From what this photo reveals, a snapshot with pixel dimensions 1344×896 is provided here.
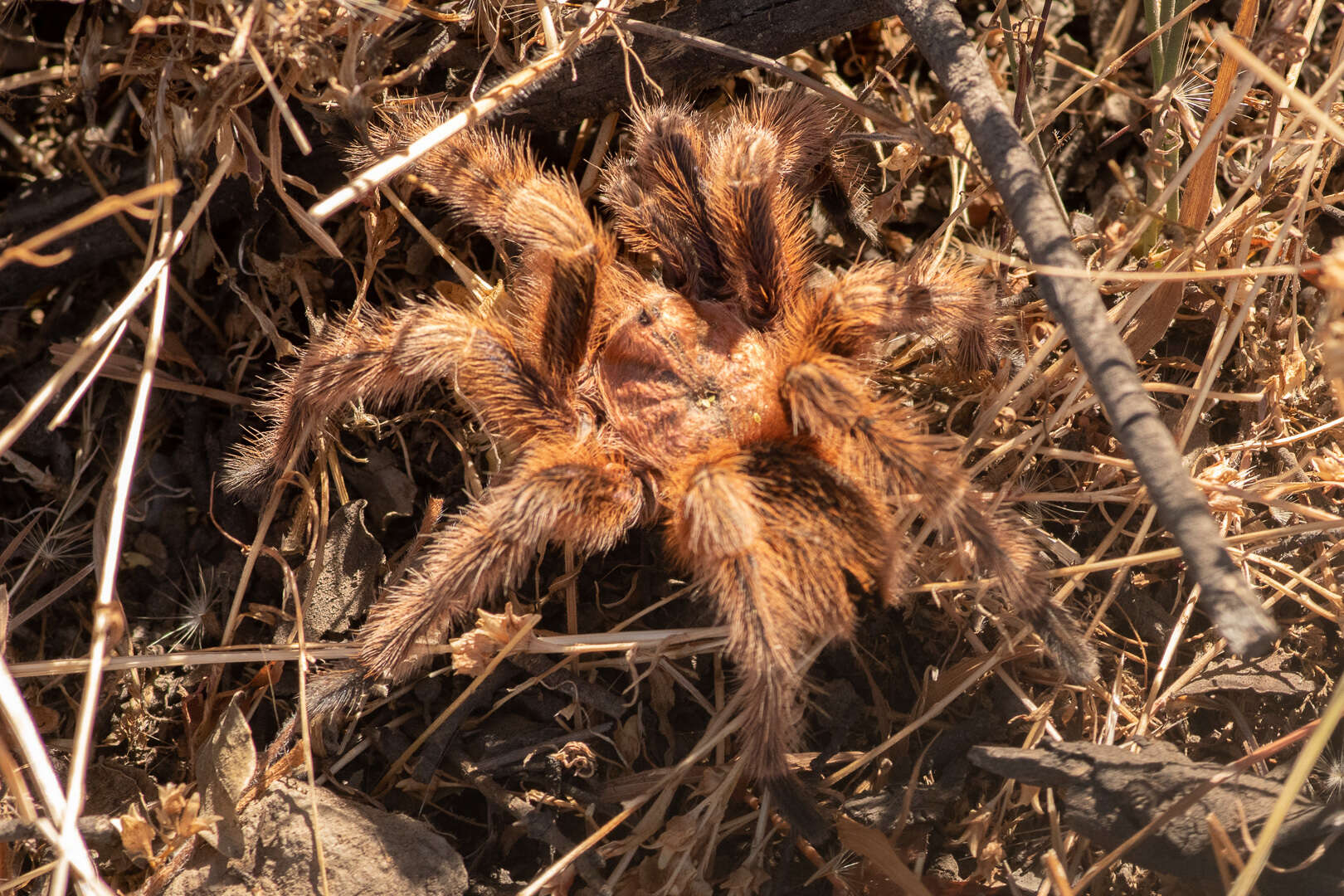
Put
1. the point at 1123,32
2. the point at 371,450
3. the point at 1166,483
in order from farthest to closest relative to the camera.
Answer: the point at 1123,32
the point at 371,450
the point at 1166,483

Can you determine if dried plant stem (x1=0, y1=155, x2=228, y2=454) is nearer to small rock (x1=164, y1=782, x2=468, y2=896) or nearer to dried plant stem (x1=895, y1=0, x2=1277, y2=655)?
small rock (x1=164, y1=782, x2=468, y2=896)

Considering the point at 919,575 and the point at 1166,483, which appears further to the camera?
the point at 919,575

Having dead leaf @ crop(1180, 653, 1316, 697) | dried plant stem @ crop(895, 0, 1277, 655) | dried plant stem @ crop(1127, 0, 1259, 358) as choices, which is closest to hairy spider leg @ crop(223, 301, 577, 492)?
dried plant stem @ crop(895, 0, 1277, 655)

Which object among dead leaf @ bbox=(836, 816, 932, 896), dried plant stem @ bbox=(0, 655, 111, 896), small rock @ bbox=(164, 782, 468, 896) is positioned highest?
dried plant stem @ bbox=(0, 655, 111, 896)

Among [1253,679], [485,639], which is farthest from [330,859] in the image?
[1253,679]

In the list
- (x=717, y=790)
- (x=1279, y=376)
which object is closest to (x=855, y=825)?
(x=717, y=790)

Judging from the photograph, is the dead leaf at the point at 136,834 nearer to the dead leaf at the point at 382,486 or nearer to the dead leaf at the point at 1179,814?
the dead leaf at the point at 382,486

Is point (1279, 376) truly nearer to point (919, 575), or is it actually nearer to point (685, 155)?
point (919, 575)
